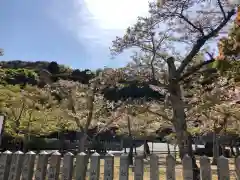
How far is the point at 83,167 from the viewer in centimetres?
399

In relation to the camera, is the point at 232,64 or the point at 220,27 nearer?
the point at 232,64

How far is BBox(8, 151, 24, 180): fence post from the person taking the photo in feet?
14.9

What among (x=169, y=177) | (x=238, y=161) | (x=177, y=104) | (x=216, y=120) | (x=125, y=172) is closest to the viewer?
(x=238, y=161)

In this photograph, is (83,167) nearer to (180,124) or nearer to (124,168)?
(124,168)

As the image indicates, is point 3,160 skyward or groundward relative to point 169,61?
groundward

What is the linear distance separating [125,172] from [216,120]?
15.6m

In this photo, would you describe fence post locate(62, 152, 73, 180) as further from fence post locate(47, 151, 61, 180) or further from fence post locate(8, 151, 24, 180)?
fence post locate(8, 151, 24, 180)

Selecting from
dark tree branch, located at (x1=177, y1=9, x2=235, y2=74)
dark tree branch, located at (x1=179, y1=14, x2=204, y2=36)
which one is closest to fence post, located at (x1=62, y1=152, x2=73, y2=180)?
dark tree branch, located at (x1=177, y1=9, x2=235, y2=74)

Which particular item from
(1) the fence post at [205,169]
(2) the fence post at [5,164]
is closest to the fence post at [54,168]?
(2) the fence post at [5,164]

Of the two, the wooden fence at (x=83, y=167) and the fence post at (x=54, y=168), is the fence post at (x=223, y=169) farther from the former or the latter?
the fence post at (x=54, y=168)

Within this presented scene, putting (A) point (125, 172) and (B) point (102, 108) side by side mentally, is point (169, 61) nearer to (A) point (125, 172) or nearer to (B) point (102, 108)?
(A) point (125, 172)

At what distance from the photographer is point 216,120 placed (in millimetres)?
17844

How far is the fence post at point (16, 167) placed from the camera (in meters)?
4.55

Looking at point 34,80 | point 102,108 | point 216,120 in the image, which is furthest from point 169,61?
point 34,80
